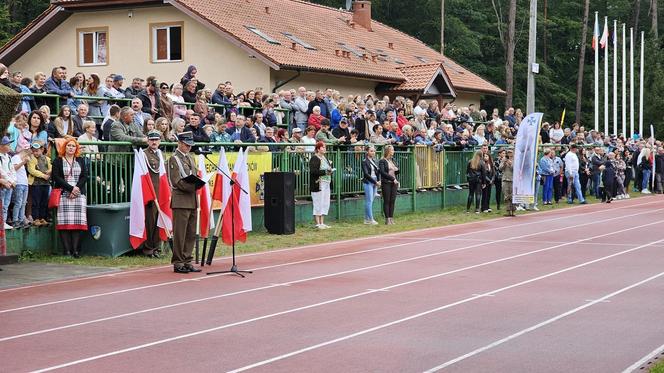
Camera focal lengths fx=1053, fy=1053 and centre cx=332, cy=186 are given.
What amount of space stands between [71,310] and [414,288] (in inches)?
181

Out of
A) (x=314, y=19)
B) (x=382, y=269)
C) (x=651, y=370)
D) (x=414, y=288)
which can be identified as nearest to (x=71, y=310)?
(x=414, y=288)

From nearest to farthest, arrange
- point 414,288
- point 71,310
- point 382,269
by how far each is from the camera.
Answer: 1. point 71,310
2. point 414,288
3. point 382,269

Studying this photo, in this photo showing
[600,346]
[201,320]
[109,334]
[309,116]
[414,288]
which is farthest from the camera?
[309,116]

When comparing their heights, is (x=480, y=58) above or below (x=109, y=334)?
above

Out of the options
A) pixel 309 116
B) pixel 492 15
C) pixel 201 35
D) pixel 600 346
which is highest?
pixel 492 15

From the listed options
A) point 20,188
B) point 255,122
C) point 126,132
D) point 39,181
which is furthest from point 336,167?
point 20,188

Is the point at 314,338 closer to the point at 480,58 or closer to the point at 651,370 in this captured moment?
the point at 651,370

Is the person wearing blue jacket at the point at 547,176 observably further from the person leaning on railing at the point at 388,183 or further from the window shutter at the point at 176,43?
the window shutter at the point at 176,43

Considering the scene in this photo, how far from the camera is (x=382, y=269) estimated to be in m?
16.6

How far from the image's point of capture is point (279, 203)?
22.5 m

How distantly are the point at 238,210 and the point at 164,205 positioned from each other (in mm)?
1415

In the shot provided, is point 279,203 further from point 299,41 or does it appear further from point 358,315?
point 299,41

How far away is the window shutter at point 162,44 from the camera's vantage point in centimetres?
3769

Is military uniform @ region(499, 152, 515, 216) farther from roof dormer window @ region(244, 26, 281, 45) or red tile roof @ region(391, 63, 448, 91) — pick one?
red tile roof @ region(391, 63, 448, 91)
